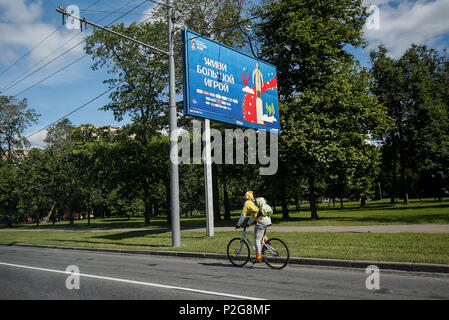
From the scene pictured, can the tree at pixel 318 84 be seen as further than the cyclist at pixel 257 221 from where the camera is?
Yes

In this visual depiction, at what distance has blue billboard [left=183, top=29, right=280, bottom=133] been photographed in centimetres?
1450

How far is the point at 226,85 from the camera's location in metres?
15.9

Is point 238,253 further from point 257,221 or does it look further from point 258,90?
point 258,90

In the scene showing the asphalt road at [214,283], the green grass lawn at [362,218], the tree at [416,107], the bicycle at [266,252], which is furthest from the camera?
the tree at [416,107]

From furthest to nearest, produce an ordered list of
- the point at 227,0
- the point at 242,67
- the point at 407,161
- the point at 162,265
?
the point at 407,161 < the point at 227,0 < the point at 242,67 < the point at 162,265

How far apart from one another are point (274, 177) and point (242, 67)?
47.8ft

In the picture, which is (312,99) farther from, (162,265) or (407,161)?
(407,161)

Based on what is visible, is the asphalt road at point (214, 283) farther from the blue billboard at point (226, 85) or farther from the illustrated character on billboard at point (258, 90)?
the illustrated character on billboard at point (258, 90)

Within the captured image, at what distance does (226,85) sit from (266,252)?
9132 millimetres

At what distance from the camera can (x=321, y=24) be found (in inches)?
906

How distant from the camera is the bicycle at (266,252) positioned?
896cm

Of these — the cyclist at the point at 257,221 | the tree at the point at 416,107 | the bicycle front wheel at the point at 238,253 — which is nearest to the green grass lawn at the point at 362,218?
the tree at the point at 416,107
